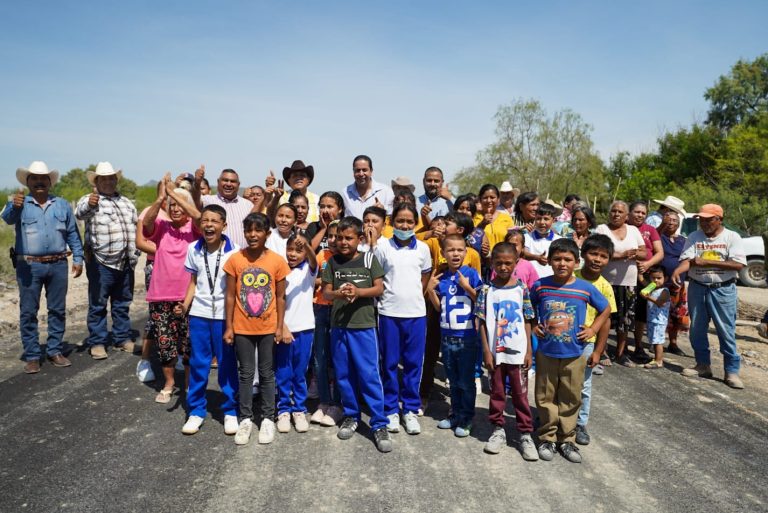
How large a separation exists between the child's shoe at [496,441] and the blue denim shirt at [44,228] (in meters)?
4.85

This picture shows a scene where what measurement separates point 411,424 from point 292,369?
1.14 meters

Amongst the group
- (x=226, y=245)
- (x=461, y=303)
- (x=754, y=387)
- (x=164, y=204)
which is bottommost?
(x=754, y=387)

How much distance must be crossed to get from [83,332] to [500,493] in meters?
6.43

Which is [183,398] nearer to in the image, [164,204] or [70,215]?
[164,204]

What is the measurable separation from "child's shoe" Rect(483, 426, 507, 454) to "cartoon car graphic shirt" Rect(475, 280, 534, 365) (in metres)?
0.57

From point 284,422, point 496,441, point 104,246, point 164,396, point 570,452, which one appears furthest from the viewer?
point 104,246

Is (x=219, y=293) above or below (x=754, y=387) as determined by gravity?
above

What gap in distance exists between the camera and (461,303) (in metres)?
4.16

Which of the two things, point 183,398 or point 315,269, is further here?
point 183,398

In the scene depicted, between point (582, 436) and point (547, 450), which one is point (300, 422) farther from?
point (582, 436)

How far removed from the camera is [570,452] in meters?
3.73

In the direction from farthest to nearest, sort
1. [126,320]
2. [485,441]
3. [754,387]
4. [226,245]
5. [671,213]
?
[671,213]
[126,320]
[754,387]
[226,245]
[485,441]

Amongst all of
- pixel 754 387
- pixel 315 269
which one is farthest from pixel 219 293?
pixel 754 387

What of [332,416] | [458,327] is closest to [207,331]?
[332,416]
